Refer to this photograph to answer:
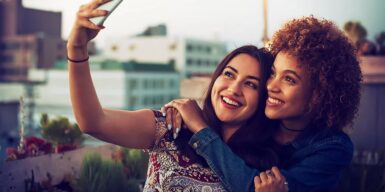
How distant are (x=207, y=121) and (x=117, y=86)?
6860 cm

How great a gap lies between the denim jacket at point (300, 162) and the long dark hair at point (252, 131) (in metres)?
0.10

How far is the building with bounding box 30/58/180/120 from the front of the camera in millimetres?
70062

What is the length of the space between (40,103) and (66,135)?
72651mm

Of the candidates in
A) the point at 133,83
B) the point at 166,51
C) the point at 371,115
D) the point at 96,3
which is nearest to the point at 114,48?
the point at 166,51

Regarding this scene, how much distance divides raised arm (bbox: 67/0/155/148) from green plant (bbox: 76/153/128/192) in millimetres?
Result: 1442

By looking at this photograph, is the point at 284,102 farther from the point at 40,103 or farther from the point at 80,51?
the point at 40,103

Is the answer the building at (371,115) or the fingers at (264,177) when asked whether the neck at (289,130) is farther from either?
the building at (371,115)

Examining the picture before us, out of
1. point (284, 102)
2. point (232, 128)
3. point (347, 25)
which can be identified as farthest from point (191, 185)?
point (347, 25)

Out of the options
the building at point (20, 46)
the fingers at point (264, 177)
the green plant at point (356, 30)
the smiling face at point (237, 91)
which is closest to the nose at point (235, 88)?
the smiling face at point (237, 91)

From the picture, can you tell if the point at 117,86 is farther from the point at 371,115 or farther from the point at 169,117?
the point at 169,117

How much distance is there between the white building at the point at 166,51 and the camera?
8244cm

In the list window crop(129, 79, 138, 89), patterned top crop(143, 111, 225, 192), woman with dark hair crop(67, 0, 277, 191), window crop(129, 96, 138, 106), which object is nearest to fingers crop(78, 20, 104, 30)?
woman with dark hair crop(67, 0, 277, 191)

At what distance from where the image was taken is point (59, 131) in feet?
16.6

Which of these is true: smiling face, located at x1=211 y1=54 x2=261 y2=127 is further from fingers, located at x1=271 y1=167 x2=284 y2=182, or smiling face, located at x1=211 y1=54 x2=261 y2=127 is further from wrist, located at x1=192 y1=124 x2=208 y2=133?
fingers, located at x1=271 y1=167 x2=284 y2=182
